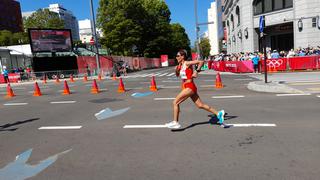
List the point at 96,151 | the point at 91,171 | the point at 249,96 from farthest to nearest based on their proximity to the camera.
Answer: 1. the point at 249,96
2. the point at 96,151
3. the point at 91,171

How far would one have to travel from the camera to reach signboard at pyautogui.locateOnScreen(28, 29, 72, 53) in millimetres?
38969

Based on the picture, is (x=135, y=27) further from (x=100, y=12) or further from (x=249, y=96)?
(x=249, y=96)

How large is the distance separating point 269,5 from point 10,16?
412 feet

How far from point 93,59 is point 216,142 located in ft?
121

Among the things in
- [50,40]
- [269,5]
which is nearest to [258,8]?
[269,5]

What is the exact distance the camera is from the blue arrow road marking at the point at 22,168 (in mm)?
4988

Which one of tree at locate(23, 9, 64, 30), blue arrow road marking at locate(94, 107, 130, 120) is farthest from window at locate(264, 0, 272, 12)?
tree at locate(23, 9, 64, 30)

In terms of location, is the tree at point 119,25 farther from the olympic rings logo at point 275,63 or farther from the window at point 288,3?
the olympic rings logo at point 275,63

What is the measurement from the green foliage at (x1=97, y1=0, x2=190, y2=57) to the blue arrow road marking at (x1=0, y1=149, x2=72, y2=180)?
179 ft

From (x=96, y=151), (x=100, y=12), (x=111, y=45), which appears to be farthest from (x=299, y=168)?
(x=100, y=12)

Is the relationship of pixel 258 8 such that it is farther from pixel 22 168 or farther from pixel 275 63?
pixel 22 168

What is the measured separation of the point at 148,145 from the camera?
20.7ft

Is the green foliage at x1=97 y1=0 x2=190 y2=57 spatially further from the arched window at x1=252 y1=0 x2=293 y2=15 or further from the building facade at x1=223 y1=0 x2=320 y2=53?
the arched window at x1=252 y1=0 x2=293 y2=15

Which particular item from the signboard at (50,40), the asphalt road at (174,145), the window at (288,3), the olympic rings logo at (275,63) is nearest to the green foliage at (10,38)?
the signboard at (50,40)
